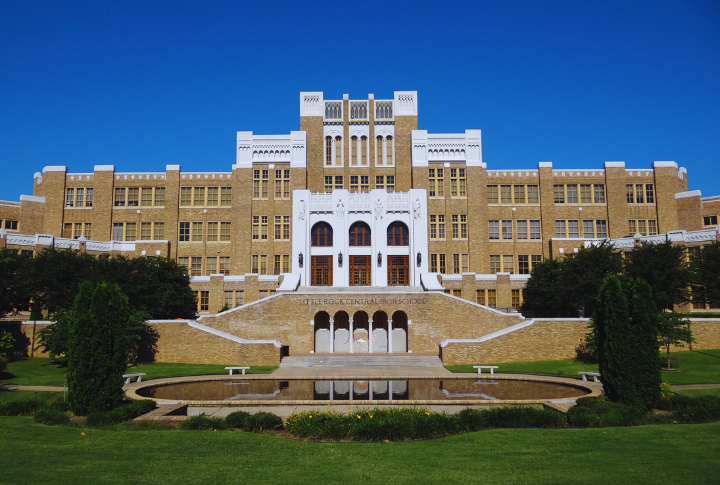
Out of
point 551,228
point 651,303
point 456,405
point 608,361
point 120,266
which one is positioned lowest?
point 456,405

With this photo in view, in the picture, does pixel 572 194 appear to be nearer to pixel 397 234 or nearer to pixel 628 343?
pixel 397 234

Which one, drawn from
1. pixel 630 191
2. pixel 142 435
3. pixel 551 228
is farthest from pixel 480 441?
pixel 630 191

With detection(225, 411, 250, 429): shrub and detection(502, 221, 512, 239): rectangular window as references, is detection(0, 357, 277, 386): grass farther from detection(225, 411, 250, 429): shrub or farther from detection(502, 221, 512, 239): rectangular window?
detection(502, 221, 512, 239): rectangular window

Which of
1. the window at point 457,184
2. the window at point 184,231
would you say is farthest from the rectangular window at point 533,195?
the window at point 184,231

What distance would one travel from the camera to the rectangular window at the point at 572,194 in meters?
56.1

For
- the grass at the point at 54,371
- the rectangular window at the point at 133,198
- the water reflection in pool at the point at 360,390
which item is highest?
the rectangular window at the point at 133,198

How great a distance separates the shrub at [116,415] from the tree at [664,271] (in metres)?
31.8

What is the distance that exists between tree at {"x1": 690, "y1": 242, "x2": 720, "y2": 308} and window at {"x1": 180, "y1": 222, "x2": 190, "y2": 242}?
144ft

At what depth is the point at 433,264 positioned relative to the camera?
53.2 meters

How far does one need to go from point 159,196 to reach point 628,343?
48.6 m

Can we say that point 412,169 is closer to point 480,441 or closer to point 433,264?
point 433,264

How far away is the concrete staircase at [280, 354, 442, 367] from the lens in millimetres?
35219

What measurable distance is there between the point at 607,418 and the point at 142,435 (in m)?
13.2

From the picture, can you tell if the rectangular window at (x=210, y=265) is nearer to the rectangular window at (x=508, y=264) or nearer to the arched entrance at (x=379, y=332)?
the arched entrance at (x=379, y=332)
